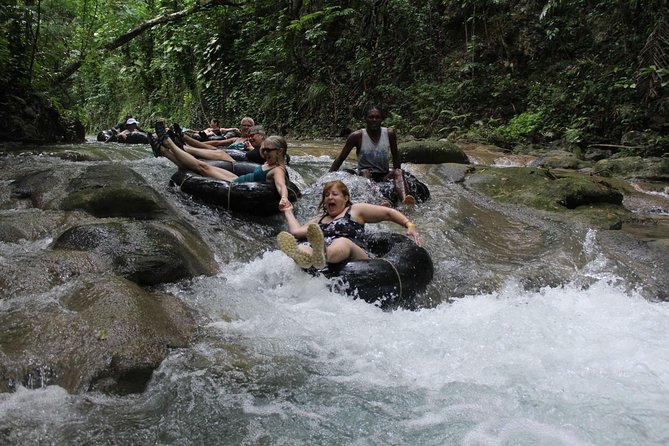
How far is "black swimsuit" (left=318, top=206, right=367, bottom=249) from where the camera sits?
185 inches

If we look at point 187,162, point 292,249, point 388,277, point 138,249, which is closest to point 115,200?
point 138,249

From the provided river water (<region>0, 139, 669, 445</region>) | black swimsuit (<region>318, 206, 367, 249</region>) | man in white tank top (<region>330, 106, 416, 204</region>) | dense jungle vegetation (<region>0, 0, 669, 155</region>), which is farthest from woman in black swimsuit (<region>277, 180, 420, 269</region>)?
dense jungle vegetation (<region>0, 0, 669, 155</region>)

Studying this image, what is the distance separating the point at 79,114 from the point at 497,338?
408 inches

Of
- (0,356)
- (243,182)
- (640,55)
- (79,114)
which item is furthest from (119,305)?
(640,55)

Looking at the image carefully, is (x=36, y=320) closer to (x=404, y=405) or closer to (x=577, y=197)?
(x=404, y=405)

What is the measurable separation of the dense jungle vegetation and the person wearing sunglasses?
132 inches

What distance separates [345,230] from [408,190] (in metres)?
2.43

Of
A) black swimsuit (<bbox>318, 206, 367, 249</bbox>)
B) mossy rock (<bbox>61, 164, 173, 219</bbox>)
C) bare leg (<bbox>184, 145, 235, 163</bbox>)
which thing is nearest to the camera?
black swimsuit (<bbox>318, 206, 367, 249</bbox>)

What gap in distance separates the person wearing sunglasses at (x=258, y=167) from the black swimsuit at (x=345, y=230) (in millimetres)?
1025

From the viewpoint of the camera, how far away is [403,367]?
3.15 metres

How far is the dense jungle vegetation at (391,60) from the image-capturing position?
9.27m

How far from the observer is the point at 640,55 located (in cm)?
969

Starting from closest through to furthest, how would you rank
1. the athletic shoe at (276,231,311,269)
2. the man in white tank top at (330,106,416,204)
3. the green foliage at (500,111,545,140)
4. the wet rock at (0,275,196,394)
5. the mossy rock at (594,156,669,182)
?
the wet rock at (0,275,196,394) → the athletic shoe at (276,231,311,269) → the man in white tank top at (330,106,416,204) → the mossy rock at (594,156,669,182) → the green foliage at (500,111,545,140)

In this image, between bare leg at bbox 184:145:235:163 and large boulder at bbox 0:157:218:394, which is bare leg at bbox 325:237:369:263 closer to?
large boulder at bbox 0:157:218:394
